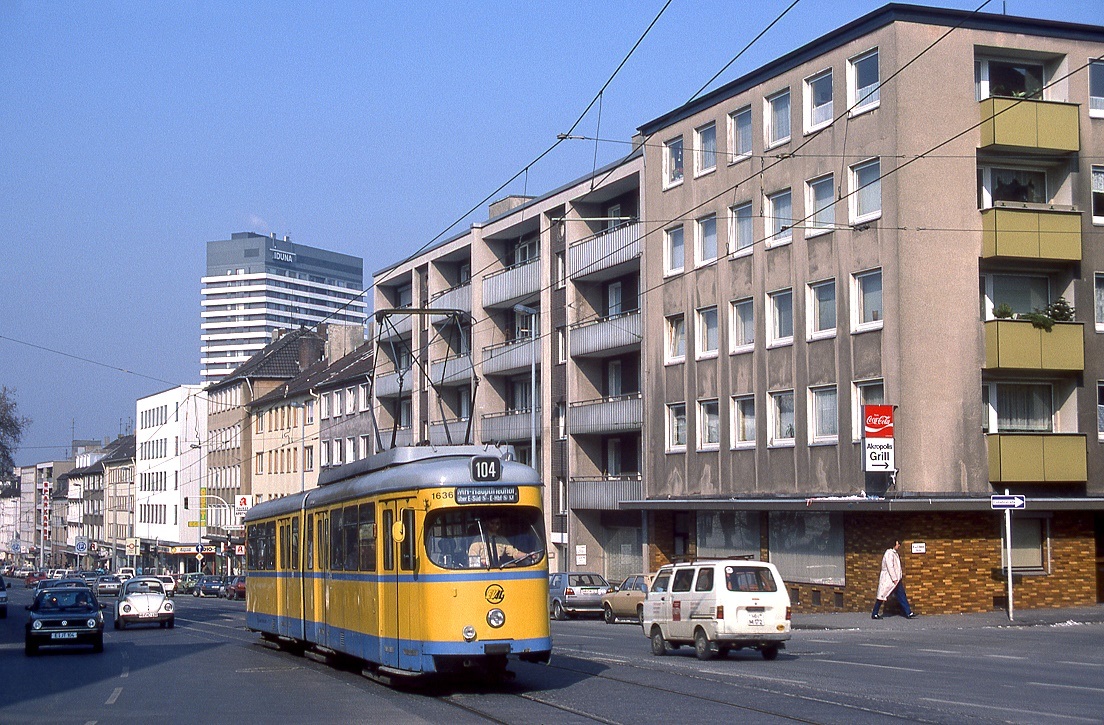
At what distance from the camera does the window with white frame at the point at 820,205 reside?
38.1 metres

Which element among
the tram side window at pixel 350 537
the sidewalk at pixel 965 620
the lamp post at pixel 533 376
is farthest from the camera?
the lamp post at pixel 533 376

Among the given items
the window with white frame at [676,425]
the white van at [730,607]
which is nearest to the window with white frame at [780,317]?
the window with white frame at [676,425]

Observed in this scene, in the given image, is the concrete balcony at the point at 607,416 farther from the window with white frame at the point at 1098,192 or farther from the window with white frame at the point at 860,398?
the window with white frame at the point at 1098,192

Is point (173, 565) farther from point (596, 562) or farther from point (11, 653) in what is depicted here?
point (11, 653)

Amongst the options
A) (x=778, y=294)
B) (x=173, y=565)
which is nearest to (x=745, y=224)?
(x=778, y=294)

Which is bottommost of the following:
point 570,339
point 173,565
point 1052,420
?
point 173,565

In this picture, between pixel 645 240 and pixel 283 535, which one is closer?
pixel 283 535

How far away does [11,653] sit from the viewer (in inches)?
1239

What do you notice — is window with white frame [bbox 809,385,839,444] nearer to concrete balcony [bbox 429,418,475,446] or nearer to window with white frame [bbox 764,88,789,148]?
window with white frame [bbox 764,88,789,148]

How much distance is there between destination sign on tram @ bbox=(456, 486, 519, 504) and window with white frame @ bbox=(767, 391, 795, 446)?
2250cm

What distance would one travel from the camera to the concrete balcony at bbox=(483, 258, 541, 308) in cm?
5644

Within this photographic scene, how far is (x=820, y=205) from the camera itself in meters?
38.8

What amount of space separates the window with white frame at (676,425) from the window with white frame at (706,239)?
15.9ft

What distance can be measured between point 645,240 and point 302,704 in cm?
3230
